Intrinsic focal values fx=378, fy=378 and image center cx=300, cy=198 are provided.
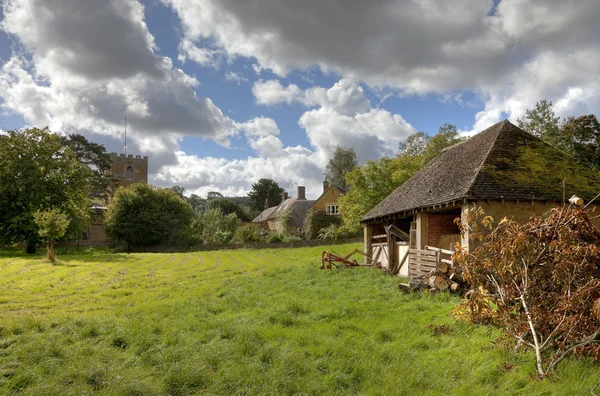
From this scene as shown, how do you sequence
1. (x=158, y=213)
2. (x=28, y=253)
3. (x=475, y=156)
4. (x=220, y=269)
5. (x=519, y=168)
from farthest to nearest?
(x=158, y=213)
(x=28, y=253)
(x=220, y=269)
(x=475, y=156)
(x=519, y=168)

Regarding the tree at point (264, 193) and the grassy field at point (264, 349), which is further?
the tree at point (264, 193)

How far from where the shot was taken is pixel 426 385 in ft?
17.4

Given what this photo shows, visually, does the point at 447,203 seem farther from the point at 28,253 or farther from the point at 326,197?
the point at 326,197

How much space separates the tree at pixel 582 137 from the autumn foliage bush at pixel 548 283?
32916 millimetres

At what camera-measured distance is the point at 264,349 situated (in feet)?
21.7

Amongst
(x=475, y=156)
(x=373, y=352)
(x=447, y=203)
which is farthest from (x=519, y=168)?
(x=373, y=352)

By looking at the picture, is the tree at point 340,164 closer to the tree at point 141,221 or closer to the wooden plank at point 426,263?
the tree at point 141,221

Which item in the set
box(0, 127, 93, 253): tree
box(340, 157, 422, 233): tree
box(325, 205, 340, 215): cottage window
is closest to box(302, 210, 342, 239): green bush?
box(325, 205, 340, 215): cottage window

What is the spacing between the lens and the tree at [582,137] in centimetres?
3269

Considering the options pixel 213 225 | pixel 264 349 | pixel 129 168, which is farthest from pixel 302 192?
pixel 264 349

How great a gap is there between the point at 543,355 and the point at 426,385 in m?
2.18

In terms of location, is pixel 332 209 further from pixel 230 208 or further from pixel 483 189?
pixel 483 189

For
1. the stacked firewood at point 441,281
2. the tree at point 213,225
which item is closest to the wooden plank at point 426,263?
the stacked firewood at point 441,281

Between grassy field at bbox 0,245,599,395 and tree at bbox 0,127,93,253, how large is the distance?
2551 centimetres
